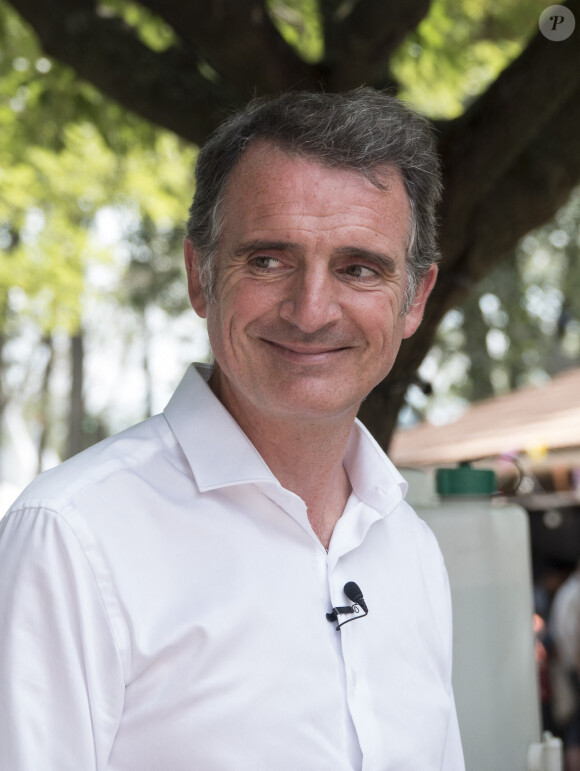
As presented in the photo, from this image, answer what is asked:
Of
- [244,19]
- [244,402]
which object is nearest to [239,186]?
[244,402]

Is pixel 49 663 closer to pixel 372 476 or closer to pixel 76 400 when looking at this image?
pixel 372 476

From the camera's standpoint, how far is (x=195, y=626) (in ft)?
4.58

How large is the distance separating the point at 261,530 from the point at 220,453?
15 centimetres

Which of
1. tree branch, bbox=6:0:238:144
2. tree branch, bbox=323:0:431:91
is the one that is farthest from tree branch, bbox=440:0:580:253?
tree branch, bbox=6:0:238:144

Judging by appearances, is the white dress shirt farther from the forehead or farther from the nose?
the forehead

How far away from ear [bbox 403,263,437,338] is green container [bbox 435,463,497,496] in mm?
589

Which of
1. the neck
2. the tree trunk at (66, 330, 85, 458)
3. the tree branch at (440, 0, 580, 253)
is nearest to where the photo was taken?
the neck

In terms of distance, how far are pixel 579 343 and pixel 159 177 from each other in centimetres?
1611

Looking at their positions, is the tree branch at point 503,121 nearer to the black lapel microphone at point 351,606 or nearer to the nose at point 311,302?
the nose at point 311,302

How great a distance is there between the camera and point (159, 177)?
7012 millimetres

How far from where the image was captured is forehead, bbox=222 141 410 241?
153cm

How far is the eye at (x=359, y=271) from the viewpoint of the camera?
1582 millimetres

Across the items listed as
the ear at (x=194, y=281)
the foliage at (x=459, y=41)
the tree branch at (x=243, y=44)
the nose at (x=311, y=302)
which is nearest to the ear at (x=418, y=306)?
the nose at (x=311, y=302)

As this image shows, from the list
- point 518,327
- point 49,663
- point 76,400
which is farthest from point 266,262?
point 76,400
